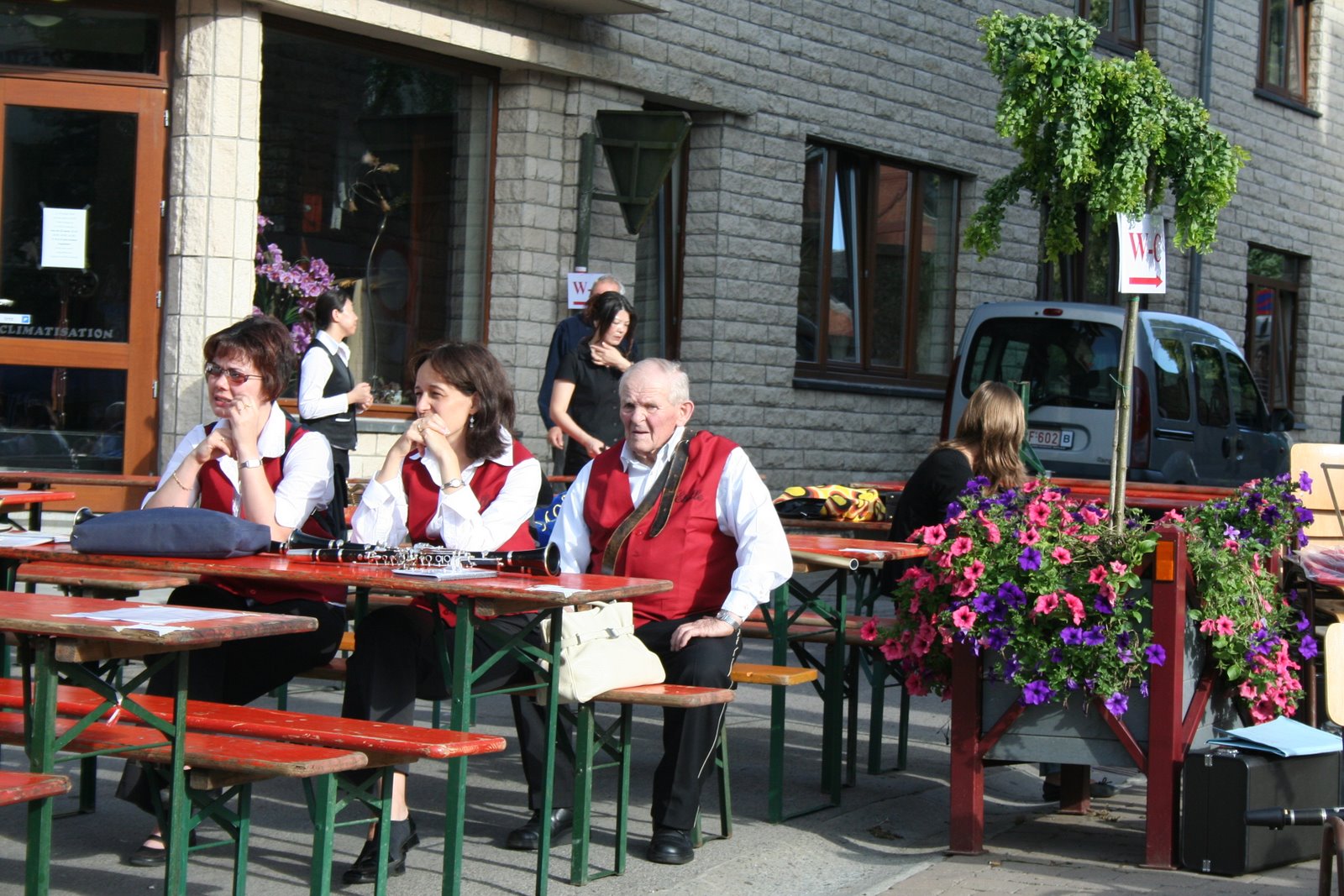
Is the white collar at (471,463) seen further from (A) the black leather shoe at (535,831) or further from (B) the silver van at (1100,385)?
(B) the silver van at (1100,385)

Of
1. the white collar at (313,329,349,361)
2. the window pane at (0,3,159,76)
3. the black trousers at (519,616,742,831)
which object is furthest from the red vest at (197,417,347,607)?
the window pane at (0,3,159,76)

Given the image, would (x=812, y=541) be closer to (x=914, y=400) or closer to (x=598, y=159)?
(x=598, y=159)

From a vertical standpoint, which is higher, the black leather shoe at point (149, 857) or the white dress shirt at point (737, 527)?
the white dress shirt at point (737, 527)

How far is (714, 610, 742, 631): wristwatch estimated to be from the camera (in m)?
5.76

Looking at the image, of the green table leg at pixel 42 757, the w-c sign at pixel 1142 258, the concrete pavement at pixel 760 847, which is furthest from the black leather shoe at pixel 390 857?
the w-c sign at pixel 1142 258

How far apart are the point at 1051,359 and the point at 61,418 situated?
23.1 feet

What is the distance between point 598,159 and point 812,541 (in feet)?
21.6

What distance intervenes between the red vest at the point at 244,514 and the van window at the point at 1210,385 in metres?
9.57

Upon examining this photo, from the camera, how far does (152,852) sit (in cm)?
539

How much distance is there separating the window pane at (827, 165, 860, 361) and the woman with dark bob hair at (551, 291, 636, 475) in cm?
599

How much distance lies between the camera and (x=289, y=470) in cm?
584

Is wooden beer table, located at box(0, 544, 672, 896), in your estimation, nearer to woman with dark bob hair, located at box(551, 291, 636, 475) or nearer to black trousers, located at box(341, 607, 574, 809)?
black trousers, located at box(341, 607, 574, 809)

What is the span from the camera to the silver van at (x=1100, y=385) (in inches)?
519

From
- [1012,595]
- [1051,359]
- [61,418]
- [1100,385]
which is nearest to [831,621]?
[1012,595]
